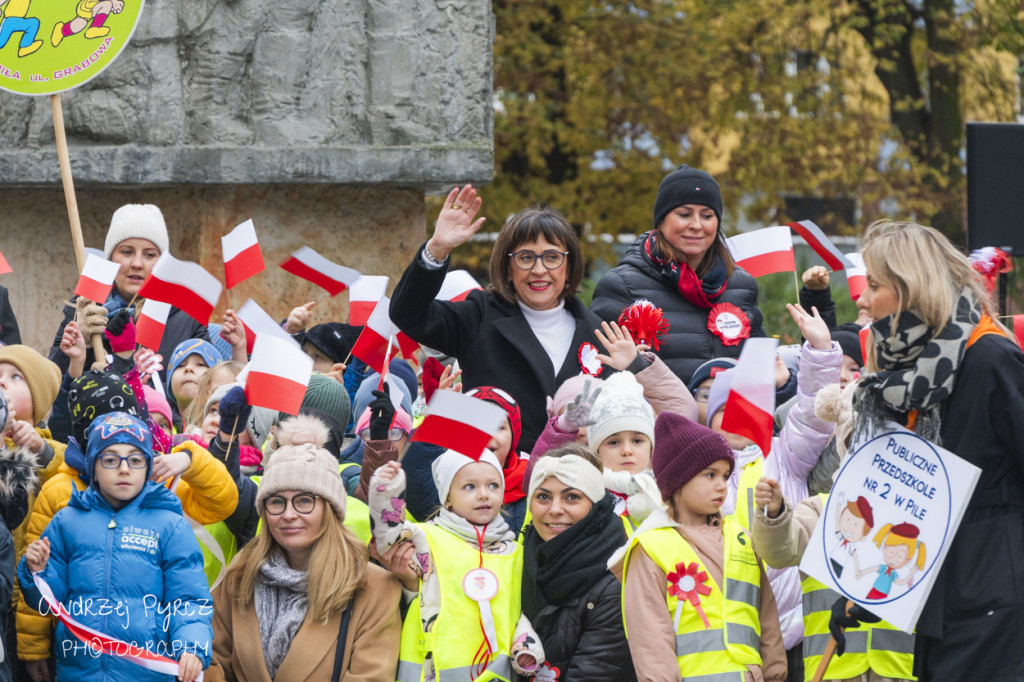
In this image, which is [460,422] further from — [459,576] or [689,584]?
[689,584]

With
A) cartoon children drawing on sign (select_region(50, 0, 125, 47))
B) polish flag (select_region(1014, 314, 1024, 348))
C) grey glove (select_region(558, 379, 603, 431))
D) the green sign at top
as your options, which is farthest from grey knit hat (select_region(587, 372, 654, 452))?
cartoon children drawing on sign (select_region(50, 0, 125, 47))

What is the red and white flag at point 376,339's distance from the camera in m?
5.48

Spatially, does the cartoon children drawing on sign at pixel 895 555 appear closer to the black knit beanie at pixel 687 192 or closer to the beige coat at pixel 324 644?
the beige coat at pixel 324 644

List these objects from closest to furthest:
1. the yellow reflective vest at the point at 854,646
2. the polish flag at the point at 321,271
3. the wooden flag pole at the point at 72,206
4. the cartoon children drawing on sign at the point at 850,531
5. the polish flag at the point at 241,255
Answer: the cartoon children drawing on sign at the point at 850,531, the yellow reflective vest at the point at 854,646, the wooden flag pole at the point at 72,206, the polish flag at the point at 241,255, the polish flag at the point at 321,271

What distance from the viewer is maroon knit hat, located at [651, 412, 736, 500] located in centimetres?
454

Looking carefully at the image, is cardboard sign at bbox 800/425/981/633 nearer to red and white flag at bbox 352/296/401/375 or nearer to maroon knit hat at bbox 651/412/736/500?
maroon knit hat at bbox 651/412/736/500

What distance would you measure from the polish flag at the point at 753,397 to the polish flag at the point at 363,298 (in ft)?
6.38

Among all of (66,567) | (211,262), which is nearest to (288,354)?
(66,567)

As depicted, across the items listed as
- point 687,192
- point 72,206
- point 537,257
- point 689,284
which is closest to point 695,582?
point 537,257

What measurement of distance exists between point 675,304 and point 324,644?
2.04 meters

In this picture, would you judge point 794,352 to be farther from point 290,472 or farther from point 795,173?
point 795,173

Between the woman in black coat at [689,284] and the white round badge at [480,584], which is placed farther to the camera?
the woman in black coat at [689,284]

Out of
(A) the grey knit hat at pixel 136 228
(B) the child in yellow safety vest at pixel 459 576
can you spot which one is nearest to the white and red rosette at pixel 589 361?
(B) the child in yellow safety vest at pixel 459 576

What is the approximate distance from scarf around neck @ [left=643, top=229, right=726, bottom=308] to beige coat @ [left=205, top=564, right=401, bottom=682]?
5.91 ft
